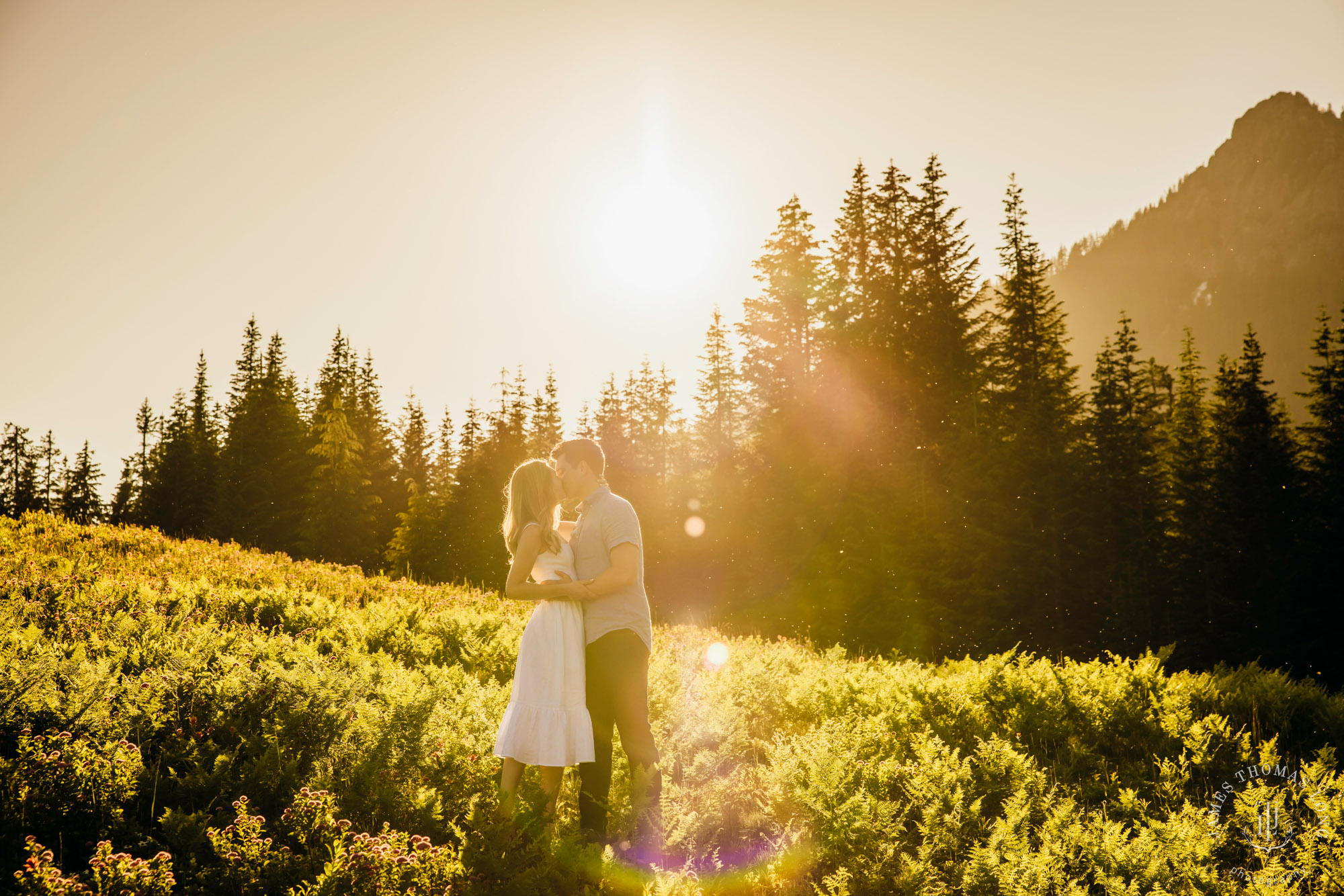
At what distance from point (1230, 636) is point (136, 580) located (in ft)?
107

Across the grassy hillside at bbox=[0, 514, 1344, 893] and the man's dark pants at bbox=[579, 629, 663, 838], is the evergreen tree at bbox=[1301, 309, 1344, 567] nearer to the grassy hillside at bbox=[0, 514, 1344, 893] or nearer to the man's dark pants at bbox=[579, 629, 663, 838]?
the grassy hillside at bbox=[0, 514, 1344, 893]

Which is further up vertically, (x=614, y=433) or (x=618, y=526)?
(x=614, y=433)

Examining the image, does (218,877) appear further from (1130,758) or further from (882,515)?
(882,515)

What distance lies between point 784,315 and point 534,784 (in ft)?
90.7

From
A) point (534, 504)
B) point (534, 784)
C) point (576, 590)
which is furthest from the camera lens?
point (534, 784)

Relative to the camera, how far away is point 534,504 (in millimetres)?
4840

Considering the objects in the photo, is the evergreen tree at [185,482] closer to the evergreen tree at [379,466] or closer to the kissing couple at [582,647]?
the evergreen tree at [379,466]

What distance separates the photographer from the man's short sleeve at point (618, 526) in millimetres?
4789

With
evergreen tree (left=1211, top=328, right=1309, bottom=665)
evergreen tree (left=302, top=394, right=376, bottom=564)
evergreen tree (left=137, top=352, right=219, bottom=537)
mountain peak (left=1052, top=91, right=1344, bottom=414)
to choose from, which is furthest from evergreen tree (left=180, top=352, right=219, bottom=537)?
mountain peak (left=1052, top=91, right=1344, bottom=414)

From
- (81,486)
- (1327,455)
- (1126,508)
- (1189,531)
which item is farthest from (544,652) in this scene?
(81,486)

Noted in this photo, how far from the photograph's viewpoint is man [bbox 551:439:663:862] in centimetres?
480

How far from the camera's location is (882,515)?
25.8 meters

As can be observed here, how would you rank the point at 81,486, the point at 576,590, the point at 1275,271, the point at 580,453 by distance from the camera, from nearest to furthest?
the point at 576,590
the point at 580,453
the point at 81,486
the point at 1275,271

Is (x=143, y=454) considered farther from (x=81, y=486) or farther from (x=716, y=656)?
(x=716, y=656)
